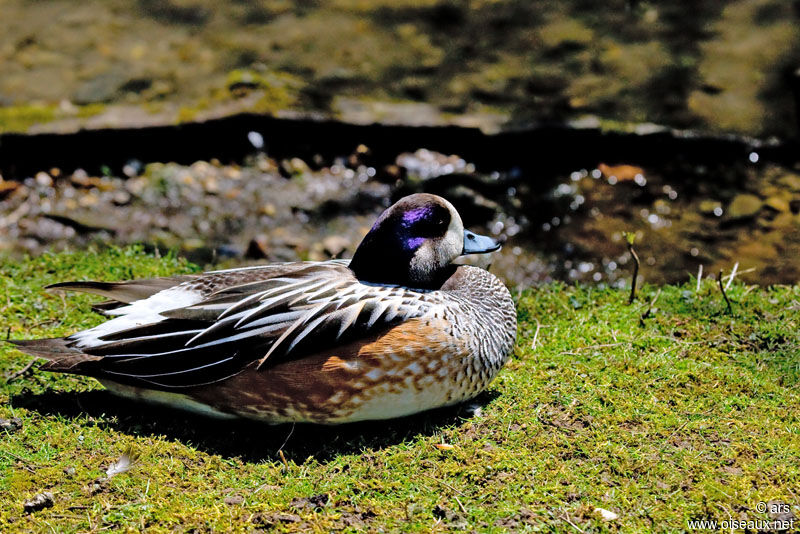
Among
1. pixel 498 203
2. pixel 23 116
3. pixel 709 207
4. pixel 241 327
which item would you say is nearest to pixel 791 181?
pixel 709 207

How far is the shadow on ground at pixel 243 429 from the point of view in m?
3.41

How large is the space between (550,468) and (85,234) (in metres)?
3.65

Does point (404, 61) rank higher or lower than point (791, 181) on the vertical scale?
higher

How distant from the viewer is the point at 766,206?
5.82m

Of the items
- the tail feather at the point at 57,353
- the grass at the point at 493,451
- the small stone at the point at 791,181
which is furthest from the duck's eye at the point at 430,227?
the small stone at the point at 791,181

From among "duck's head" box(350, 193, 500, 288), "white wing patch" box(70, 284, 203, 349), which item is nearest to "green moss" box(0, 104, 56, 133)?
"white wing patch" box(70, 284, 203, 349)

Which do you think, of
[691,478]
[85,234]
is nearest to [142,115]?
[85,234]

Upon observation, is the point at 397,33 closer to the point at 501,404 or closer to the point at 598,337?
the point at 598,337

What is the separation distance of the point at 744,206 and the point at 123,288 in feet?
13.8

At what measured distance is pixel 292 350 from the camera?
3301 millimetres

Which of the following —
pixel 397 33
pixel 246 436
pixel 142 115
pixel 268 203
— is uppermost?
pixel 397 33

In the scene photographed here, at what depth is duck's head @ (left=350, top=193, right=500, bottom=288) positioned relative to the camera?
372cm

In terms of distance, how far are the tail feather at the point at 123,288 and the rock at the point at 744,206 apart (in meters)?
3.84

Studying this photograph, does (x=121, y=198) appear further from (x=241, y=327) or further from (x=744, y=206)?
(x=744, y=206)
